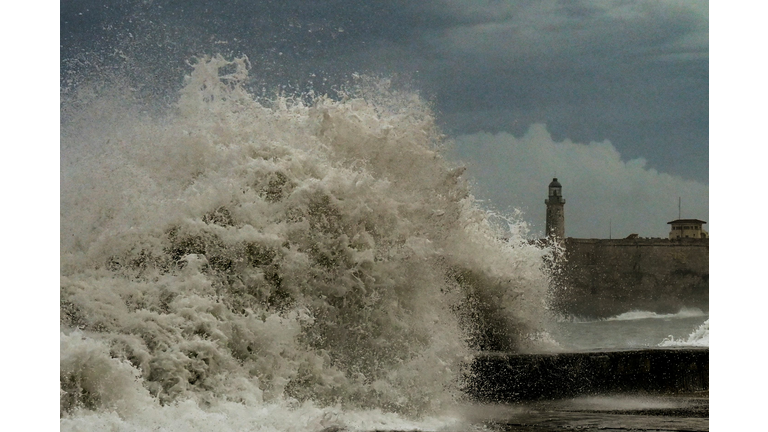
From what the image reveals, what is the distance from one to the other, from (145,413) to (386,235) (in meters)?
1.65

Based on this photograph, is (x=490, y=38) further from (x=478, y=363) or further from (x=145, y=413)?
(x=145, y=413)

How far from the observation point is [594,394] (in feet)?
17.0

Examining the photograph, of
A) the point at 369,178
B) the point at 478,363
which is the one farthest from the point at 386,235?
the point at 478,363

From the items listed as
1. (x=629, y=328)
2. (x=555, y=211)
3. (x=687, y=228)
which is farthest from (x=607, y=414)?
(x=629, y=328)

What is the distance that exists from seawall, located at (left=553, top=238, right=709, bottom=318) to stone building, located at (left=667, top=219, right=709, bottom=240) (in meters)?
2.26

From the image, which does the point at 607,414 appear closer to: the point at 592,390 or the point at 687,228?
the point at 592,390

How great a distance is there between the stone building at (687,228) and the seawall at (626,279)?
7.43 feet

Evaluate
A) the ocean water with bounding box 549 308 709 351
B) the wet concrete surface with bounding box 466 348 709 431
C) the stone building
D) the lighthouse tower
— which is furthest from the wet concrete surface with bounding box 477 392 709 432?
the ocean water with bounding box 549 308 709 351

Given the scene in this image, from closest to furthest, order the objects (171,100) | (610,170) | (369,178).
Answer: (369,178)
(171,100)
(610,170)

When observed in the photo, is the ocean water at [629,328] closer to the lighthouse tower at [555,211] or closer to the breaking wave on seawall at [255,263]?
the lighthouse tower at [555,211]

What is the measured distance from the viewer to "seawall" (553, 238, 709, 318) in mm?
14133

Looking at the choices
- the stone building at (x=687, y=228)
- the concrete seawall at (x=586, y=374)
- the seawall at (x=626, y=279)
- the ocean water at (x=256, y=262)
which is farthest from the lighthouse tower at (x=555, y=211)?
the seawall at (x=626, y=279)

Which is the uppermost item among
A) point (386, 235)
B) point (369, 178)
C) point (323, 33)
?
point (323, 33)

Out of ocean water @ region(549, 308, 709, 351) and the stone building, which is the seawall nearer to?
ocean water @ region(549, 308, 709, 351)
